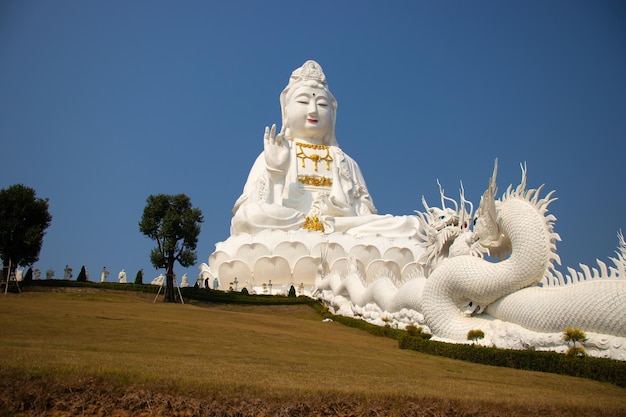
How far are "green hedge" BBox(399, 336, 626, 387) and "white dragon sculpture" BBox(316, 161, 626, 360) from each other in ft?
1.90

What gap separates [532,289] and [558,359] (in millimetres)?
2089

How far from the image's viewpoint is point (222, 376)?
18.9 feet

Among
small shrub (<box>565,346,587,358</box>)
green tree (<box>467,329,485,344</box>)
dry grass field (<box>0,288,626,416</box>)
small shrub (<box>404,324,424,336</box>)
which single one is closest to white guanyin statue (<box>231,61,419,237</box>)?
small shrub (<box>404,324,424,336</box>)

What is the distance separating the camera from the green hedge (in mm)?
7648

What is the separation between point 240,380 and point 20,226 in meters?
17.4

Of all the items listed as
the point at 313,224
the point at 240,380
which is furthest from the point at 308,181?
the point at 240,380

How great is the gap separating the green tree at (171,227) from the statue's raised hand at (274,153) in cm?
688

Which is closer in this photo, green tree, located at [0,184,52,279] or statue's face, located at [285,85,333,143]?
green tree, located at [0,184,52,279]

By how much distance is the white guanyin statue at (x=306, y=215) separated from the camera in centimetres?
2414

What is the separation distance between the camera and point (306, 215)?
1067 inches

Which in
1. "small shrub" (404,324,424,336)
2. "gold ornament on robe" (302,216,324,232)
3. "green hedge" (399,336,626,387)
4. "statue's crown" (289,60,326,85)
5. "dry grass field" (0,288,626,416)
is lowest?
"dry grass field" (0,288,626,416)

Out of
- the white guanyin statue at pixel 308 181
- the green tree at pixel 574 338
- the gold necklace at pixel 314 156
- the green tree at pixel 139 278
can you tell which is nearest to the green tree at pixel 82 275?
the green tree at pixel 139 278

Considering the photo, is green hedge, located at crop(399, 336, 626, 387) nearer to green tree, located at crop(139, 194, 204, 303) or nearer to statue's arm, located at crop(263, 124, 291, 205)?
green tree, located at crop(139, 194, 204, 303)

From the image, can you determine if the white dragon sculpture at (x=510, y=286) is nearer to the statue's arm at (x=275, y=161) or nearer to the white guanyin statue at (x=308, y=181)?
the white guanyin statue at (x=308, y=181)
